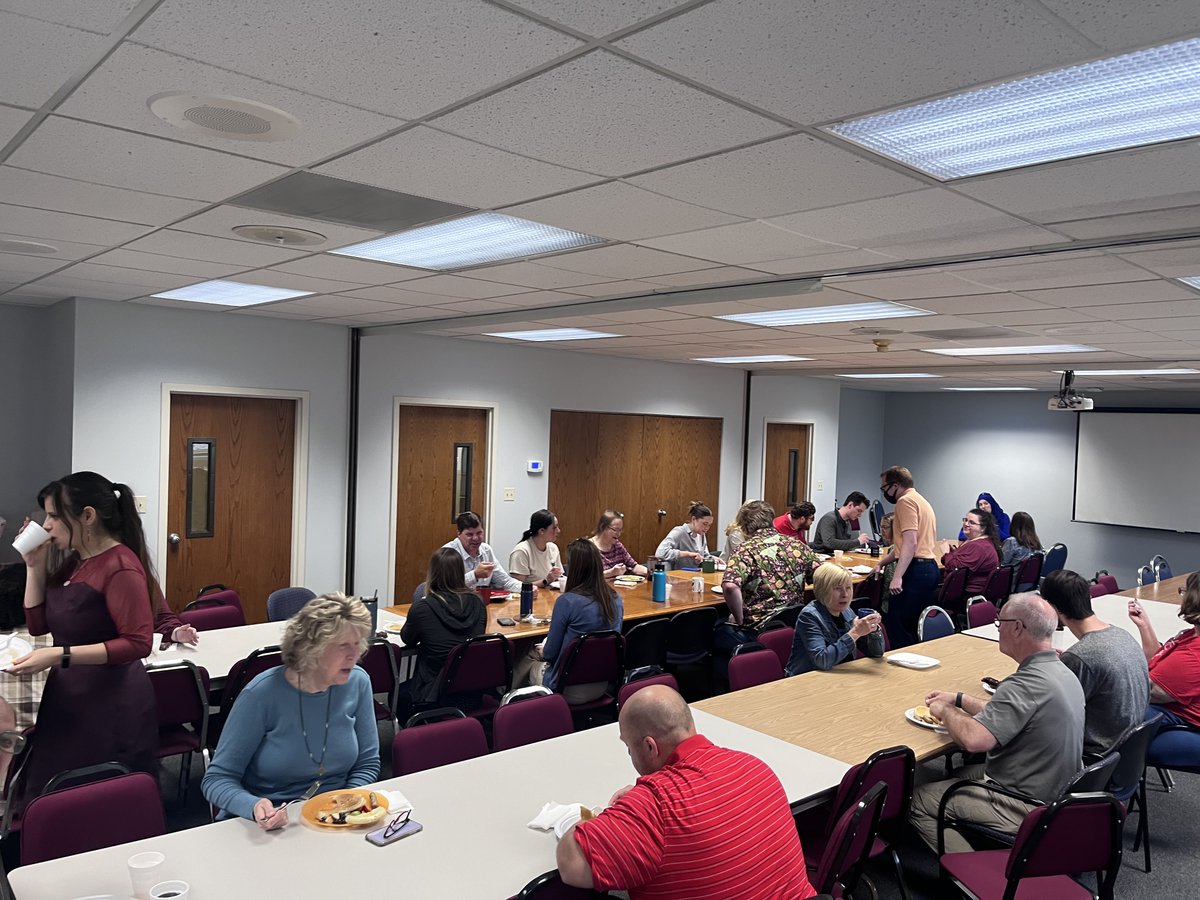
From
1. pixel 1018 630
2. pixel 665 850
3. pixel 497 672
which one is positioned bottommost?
pixel 497 672

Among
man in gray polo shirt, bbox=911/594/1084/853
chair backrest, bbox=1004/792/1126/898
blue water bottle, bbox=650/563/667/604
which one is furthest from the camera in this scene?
blue water bottle, bbox=650/563/667/604

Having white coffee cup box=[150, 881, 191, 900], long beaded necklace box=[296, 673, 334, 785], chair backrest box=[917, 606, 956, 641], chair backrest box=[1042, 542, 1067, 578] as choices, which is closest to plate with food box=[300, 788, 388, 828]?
long beaded necklace box=[296, 673, 334, 785]

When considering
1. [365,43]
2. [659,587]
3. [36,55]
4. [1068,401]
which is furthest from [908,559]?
[36,55]

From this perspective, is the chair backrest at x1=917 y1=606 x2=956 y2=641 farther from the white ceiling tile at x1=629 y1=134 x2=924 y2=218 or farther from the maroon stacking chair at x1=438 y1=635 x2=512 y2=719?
the white ceiling tile at x1=629 y1=134 x2=924 y2=218

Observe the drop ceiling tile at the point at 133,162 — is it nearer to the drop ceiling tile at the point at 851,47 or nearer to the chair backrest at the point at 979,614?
the drop ceiling tile at the point at 851,47

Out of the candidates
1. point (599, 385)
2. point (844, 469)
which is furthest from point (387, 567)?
point (844, 469)

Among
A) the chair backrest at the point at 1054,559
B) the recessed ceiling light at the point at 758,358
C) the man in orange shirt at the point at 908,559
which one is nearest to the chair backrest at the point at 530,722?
the man in orange shirt at the point at 908,559

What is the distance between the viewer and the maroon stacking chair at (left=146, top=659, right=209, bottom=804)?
363 cm

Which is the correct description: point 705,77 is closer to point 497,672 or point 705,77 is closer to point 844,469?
point 497,672

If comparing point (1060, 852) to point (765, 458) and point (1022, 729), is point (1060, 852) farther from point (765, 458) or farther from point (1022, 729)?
point (765, 458)

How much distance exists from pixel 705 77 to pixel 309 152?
1253 mm

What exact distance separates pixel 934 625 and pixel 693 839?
3868 millimetres

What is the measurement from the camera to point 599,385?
9109 millimetres

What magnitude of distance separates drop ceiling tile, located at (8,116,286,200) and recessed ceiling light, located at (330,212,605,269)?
0.81 metres
